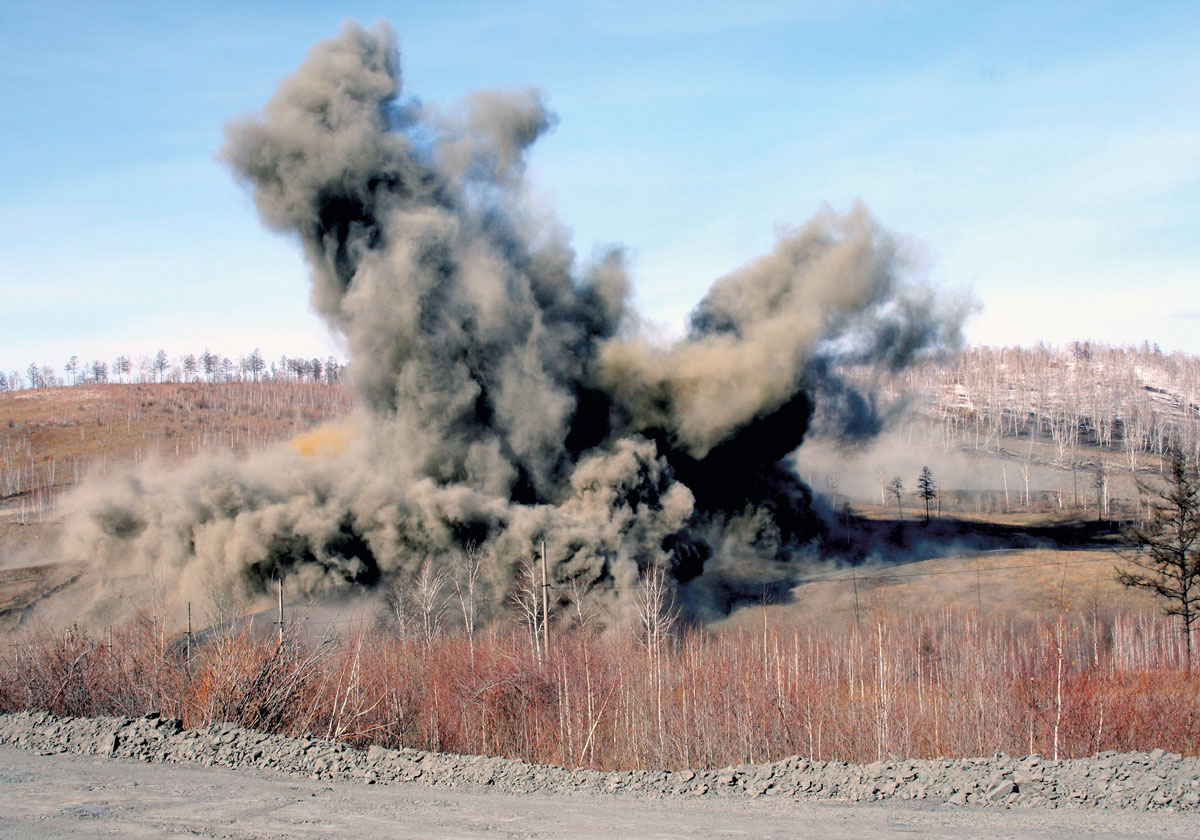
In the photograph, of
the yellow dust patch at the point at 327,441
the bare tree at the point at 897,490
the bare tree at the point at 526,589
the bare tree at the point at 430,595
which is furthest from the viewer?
the bare tree at the point at 897,490

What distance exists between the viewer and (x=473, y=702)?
2309 centimetres

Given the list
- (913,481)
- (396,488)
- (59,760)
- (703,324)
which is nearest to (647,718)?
(59,760)

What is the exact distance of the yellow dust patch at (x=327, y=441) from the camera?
178 feet

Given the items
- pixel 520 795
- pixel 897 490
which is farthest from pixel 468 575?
pixel 897 490

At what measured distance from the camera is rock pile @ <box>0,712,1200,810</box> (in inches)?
434

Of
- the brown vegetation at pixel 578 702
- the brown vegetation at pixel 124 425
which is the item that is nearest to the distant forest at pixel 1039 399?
the brown vegetation at pixel 124 425

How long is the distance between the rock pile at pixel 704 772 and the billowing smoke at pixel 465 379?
30.2m

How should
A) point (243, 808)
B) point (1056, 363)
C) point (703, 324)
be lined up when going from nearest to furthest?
point (243, 808) < point (703, 324) < point (1056, 363)

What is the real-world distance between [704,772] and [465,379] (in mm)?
36183

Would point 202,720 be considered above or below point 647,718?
above

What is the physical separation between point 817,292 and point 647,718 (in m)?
35.5

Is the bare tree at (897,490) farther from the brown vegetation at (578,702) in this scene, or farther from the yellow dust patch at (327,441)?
the brown vegetation at (578,702)

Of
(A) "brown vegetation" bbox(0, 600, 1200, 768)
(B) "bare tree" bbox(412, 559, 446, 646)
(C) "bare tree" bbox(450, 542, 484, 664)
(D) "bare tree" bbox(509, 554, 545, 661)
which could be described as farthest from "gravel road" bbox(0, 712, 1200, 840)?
(C) "bare tree" bbox(450, 542, 484, 664)

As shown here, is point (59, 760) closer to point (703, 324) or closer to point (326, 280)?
point (326, 280)
